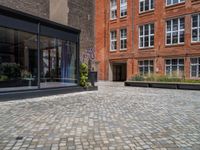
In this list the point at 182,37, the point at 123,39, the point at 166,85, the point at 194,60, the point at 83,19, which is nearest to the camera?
the point at 166,85

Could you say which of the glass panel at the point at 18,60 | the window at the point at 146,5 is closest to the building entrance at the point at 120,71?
the window at the point at 146,5

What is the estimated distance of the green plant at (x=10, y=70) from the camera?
40.6 ft

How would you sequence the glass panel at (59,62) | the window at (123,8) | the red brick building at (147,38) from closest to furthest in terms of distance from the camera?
the glass panel at (59,62)
the red brick building at (147,38)
the window at (123,8)

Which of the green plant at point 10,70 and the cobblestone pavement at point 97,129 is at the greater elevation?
the green plant at point 10,70

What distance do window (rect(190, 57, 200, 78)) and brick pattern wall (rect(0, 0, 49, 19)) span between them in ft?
49.0

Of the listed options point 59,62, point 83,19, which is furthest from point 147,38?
point 59,62

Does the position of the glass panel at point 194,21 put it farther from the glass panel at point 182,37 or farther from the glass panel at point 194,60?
the glass panel at point 194,60

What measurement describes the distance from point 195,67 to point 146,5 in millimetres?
9629

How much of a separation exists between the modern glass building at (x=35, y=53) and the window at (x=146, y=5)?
50.1ft

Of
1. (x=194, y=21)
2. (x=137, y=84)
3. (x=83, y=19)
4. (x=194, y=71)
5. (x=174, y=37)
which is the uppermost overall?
(x=194, y=21)

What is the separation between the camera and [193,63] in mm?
22312

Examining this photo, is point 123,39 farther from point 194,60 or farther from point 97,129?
point 97,129

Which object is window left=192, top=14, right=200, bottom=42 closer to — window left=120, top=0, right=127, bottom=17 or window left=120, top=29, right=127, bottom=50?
window left=120, top=29, right=127, bottom=50

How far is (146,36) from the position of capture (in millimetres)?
26281
